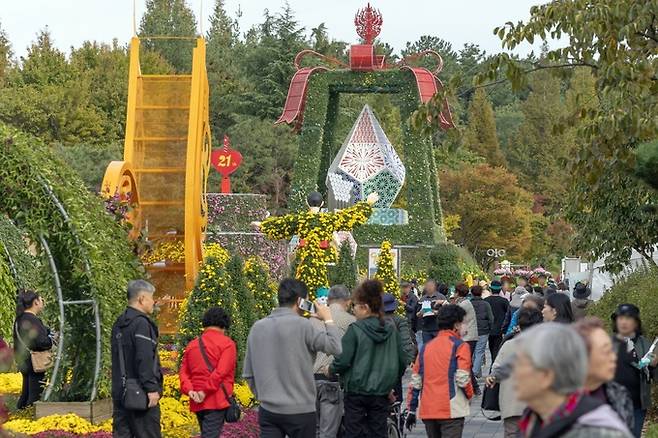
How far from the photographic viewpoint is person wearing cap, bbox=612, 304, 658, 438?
9.52 meters

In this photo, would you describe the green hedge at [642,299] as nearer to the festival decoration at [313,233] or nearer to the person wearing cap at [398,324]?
the person wearing cap at [398,324]

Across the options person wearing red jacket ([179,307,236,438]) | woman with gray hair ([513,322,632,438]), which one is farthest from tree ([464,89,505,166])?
woman with gray hair ([513,322,632,438])

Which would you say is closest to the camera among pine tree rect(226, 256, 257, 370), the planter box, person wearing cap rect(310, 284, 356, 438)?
person wearing cap rect(310, 284, 356, 438)

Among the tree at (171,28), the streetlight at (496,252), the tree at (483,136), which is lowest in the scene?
the streetlight at (496,252)

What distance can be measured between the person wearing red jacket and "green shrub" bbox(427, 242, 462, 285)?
2809 centimetres

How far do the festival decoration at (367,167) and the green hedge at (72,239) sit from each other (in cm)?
3031

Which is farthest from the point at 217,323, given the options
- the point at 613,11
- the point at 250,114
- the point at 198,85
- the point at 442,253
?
the point at 250,114

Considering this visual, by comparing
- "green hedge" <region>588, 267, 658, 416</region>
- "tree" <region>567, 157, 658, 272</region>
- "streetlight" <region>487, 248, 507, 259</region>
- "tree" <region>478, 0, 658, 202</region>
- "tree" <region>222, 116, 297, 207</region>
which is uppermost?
"tree" <region>222, 116, 297, 207</region>

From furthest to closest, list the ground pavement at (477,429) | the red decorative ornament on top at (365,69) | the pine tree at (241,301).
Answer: the red decorative ornament on top at (365,69)
the pine tree at (241,301)
the ground pavement at (477,429)

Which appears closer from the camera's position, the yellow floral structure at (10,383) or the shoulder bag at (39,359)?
the shoulder bag at (39,359)

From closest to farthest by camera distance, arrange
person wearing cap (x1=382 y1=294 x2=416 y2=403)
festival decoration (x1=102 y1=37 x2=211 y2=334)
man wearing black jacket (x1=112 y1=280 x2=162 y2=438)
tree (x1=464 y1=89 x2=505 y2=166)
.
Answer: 1. man wearing black jacket (x1=112 y1=280 x2=162 y2=438)
2. person wearing cap (x1=382 y1=294 x2=416 y2=403)
3. festival decoration (x1=102 y1=37 x2=211 y2=334)
4. tree (x1=464 y1=89 x2=505 y2=166)

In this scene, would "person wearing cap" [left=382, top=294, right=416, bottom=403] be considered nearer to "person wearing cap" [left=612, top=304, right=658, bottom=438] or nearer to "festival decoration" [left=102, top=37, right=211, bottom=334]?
"person wearing cap" [left=612, top=304, right=658, bottom=438]

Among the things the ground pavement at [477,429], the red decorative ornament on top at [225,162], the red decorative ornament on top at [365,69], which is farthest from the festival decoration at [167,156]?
the red decorative ornament on top at [365,69]

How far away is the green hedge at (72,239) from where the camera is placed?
1267cm
